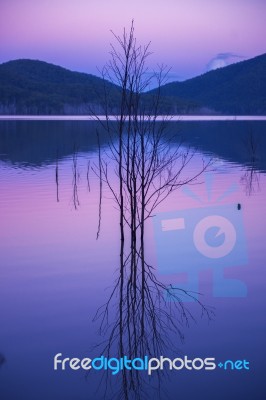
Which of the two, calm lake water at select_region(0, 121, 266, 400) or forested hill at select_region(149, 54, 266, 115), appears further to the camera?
forested hill at select_region(149, 54, 266, 115)

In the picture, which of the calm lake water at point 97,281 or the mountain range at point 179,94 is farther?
the mountain range at point 179,94

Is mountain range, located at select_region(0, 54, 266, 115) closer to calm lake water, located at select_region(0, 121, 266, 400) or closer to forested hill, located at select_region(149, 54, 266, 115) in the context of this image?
forested hill, located at select_region(149, 54, 266, 115)

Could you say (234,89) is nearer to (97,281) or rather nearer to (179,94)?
(179,94)

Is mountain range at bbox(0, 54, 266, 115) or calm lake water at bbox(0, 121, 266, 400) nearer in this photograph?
calm lake water at bbox(0, 121, 266, 400)

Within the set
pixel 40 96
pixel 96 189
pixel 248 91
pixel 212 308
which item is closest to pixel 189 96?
pixel 248 91

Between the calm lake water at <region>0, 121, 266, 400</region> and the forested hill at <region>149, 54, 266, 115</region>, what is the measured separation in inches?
4902

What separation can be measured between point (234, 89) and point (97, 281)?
142034 mm

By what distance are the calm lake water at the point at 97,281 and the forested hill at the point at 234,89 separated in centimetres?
12450

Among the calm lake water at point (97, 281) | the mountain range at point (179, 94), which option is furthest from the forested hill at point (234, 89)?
the calm lake water at point (97, 281)

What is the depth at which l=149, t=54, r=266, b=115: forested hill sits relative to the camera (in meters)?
135

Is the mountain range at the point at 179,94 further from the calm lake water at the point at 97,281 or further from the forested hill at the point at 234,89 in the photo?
the calm lake water at the point at 97,281

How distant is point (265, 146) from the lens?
3300 cm

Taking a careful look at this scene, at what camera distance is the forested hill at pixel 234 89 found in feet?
443

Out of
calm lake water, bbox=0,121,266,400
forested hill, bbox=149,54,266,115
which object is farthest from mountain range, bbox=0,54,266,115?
calm lake water, bbox=0,121,266,400
